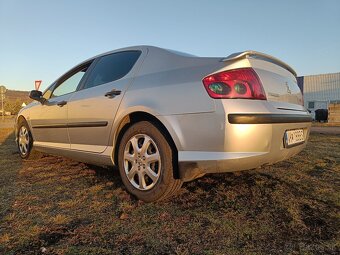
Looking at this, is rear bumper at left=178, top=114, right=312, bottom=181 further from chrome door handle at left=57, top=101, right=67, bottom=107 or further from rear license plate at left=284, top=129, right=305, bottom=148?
chrome door handle at left=57, top=101, right=67, bottom=107

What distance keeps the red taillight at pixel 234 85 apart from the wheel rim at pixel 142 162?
0.75 metres

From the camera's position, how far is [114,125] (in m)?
3.16

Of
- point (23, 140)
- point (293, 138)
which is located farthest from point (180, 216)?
point (23, 140)

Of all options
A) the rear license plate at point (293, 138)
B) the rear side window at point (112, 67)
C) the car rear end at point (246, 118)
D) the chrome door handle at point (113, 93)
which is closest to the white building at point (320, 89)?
the rear license plate at point (293, 138)

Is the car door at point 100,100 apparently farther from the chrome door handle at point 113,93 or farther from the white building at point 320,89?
the white building at point 320,89

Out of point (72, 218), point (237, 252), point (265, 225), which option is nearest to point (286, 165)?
point (265, 225)

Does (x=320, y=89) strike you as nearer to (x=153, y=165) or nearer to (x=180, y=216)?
Answer: (x=153, y=165)

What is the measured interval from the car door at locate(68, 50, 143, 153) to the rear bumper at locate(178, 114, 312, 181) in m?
1.09

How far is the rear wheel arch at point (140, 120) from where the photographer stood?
8.85 feet

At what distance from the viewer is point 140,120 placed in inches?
119

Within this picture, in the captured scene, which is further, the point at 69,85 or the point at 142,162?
the point at 69,85

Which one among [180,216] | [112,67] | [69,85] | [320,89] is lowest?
[180,216]

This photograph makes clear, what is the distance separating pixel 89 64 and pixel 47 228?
8.02 feet

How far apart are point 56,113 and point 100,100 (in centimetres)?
115
